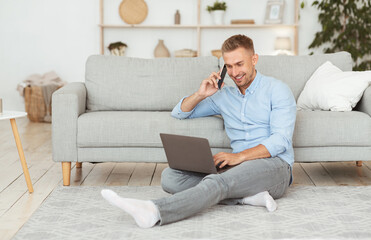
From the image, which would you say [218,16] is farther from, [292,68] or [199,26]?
[292,68]

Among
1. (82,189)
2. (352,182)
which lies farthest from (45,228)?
(352,182)

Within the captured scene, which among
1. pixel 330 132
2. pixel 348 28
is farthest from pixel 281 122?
pixel 348 28

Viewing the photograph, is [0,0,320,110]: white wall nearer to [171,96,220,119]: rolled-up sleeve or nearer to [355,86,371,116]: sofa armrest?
[355,86,371,116]: sofa armrest

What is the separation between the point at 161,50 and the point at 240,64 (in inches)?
150

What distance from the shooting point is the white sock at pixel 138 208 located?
2.12 metres

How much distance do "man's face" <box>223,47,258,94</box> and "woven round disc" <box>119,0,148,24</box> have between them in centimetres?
390

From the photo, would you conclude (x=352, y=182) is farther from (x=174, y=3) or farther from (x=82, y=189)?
(x=174, y=3)

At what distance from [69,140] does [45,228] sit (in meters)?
0.91

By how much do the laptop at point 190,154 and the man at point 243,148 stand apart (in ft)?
0.24

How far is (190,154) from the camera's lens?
2.55 meters

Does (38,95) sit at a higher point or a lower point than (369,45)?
lower

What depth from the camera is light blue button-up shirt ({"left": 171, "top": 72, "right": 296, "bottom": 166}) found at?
2574mm

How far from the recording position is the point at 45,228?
2264mm

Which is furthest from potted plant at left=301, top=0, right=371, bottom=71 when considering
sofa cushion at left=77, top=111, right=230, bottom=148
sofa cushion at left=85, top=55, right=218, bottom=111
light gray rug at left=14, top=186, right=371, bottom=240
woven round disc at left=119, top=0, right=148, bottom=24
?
light gray rug at left=14, top=186, right=371, bottom=240
